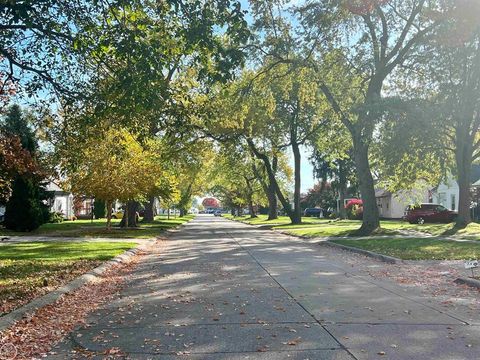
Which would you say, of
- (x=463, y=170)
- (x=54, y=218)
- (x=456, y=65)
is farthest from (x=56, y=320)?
(x=54, y=218)

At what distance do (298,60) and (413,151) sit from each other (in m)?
6.75

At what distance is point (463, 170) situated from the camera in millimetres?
27656

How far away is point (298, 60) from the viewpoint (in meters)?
24.2

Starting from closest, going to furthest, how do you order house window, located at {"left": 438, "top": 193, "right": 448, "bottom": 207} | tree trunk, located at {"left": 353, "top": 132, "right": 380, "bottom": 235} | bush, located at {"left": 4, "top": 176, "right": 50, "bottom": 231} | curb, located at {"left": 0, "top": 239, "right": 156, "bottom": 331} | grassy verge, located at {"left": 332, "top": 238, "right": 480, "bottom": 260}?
curb, located at {"left": 0, "top": 239, "right": 156, "bottom": 331}, grassy verge, located at {"left": 332, "top": 238, "right": 480, "bottom": 260}, tree trunk, located at {"left": 353, "top": 132, "right": 380, "bottom": 235}, bush, located at {"left": 4, "top": 176, "right": 50, "bottom": 231}, house window, located at {"left": 438, "top": 193, "right": 448, "bottom": 207}

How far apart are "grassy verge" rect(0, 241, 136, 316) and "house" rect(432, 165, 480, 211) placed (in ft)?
118

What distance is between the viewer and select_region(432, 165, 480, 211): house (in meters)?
47.0

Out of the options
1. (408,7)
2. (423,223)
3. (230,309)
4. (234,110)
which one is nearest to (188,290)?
(230,309)

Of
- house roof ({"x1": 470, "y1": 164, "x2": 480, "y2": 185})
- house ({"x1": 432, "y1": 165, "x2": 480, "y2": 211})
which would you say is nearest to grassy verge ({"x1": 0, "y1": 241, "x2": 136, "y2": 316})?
house ({"x1": 432, "y1": 165, "x2": 480, "y2": 211})

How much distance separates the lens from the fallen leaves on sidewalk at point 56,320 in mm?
6203

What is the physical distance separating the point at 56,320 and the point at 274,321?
3.19m

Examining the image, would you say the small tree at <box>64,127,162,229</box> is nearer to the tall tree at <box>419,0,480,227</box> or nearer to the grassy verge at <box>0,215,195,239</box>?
the grassy verge at <box>0,215,195,239</box>

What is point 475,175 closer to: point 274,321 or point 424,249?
point 424,249

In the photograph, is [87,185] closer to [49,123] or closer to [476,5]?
[49,123]

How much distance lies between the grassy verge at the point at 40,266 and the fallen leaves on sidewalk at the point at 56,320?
53 centimetres
